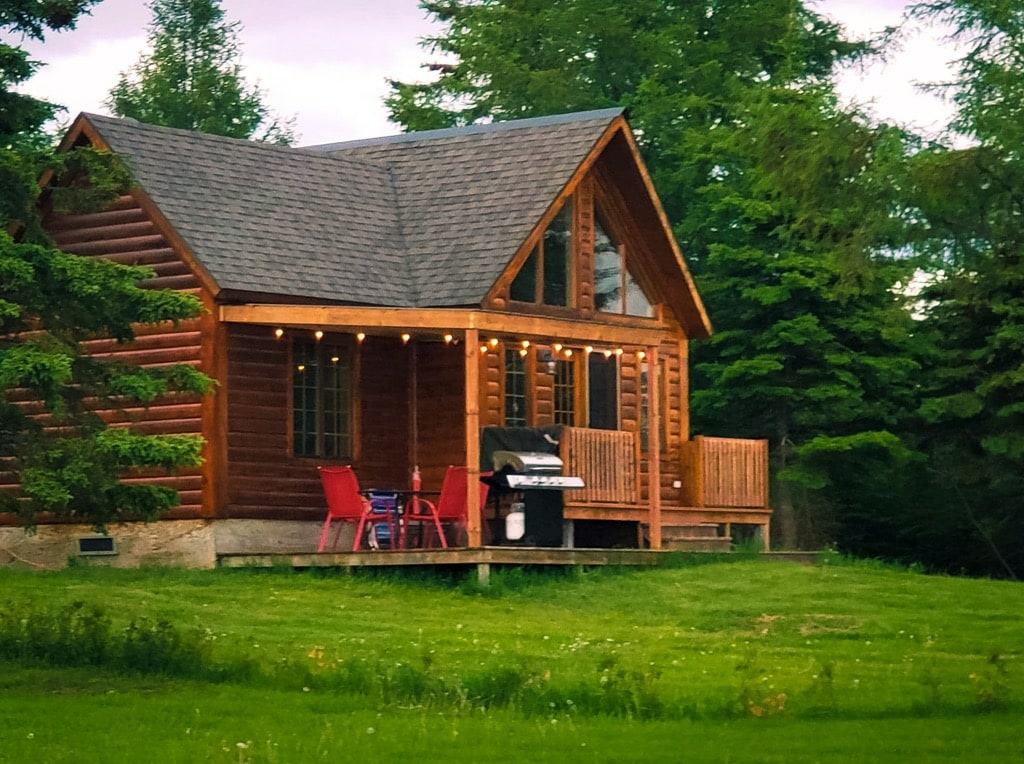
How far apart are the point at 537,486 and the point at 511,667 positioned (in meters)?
9.96

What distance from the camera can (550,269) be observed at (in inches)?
1240

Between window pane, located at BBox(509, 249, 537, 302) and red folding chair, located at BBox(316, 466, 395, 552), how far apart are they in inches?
160

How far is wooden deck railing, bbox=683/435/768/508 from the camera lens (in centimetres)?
3247

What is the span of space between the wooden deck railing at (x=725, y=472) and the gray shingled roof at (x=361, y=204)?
4521mm

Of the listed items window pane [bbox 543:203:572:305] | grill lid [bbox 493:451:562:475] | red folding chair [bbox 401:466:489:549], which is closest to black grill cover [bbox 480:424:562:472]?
grill lid [bbox 493:451:562:475]

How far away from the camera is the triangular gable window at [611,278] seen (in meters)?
32.4

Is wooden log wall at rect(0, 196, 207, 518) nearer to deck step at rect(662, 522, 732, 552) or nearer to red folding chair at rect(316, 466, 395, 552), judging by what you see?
red folding chair at rect(316, 466, 395, 552)

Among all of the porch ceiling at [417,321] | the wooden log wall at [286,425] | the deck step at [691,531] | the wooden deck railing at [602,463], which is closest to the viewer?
the porch ceiling at [417,321]

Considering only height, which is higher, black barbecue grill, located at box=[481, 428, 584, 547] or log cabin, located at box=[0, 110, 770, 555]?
log cabin, located at box=[0, 110, 770, 555]

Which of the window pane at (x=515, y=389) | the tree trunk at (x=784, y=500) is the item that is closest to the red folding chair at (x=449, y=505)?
the window pane at (x=515, y=389)

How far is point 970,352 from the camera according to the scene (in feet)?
114

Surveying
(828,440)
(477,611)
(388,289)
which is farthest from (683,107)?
(477,611)

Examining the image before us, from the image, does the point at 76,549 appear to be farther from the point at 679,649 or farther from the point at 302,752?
the point at 302,752

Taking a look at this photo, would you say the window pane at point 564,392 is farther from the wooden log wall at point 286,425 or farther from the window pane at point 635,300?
the wooden log wall at point 286,425
